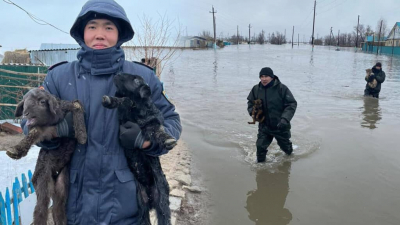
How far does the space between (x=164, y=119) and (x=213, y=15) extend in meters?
83.4

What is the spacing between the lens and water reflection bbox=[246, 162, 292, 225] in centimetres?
453

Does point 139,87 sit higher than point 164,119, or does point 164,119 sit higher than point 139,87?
point 139,87

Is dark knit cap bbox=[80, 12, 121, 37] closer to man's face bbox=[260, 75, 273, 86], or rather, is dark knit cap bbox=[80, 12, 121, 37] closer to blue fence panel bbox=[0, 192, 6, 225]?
blue fence panel bbox=[0, 192, 6, 225]

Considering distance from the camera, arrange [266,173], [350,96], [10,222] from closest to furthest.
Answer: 1. [10,222]
2. [266,173]
3. [350,96]

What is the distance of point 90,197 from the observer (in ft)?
5.67

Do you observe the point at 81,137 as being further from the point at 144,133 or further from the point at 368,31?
the point at 368,31

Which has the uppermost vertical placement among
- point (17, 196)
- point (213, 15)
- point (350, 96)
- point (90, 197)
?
point (213, 15)

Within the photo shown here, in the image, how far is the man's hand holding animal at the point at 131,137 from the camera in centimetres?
170

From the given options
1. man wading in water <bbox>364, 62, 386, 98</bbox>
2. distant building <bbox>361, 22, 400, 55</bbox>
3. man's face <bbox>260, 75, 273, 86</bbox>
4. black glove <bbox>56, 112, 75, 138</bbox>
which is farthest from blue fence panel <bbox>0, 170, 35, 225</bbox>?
distant building <bbox>361, 22, 400, 55</bbox>

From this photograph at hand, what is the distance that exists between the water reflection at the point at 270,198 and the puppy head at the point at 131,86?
3334 millimetres

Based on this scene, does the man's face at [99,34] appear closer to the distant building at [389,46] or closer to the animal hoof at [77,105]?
the animal hoof at [77,105]

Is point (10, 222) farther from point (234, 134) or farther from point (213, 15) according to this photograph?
point (213, 15)

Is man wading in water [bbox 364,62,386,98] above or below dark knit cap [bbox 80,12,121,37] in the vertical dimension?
below

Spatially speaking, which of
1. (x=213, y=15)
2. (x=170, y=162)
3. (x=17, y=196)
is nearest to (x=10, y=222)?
(x=17, y=196)
